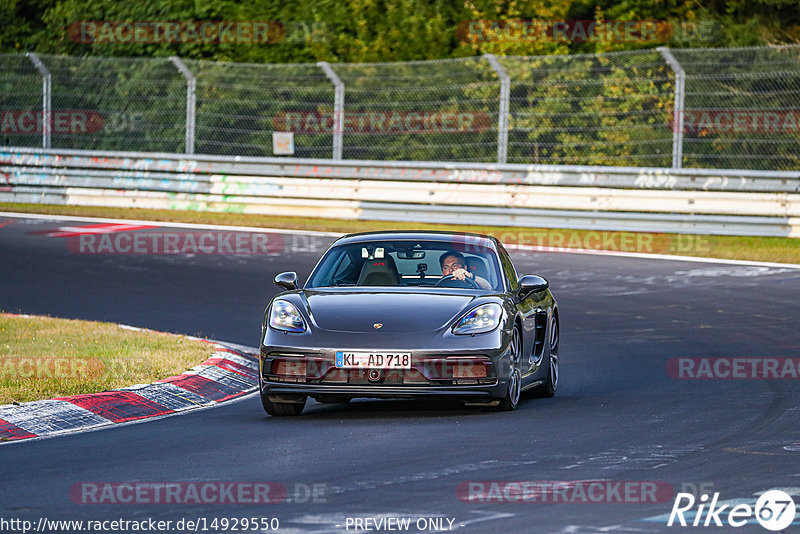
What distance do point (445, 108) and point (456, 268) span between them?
43.5 ft

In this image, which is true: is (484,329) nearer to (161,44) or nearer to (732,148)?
(732,148)

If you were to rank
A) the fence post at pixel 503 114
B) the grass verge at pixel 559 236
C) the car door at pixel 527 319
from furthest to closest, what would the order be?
the fence post at pixel 503 114 → the grass verge at pixel 559 236 → the car door at pixel 527 319

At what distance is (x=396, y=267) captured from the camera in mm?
10438

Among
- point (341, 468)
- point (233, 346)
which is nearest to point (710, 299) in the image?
point (233, 346)

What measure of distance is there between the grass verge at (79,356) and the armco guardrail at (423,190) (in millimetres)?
9281

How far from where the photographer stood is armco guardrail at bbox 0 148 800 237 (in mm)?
20203

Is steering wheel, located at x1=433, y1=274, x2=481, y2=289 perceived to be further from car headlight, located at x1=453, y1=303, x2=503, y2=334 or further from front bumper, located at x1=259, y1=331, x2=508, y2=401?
front bumper, located at x1=259, y1=331, x2=508, y2=401

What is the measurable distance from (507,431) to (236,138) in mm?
17274

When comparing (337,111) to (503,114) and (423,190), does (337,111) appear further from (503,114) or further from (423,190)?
(503,114)

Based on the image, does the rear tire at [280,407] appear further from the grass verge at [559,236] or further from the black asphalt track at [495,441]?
the grass verge at [559,236]

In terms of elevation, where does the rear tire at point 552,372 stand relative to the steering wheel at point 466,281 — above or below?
below

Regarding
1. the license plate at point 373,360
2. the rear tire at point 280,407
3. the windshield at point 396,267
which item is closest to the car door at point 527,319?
the windshield at point 396,267

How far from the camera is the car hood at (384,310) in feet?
29.9

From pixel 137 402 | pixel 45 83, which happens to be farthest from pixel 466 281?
pixel 45 83
